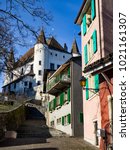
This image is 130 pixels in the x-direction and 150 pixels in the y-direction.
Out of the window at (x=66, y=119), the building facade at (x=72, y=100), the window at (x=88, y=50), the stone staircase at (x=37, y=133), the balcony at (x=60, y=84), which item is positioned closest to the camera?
the window at (x=88, y=50)

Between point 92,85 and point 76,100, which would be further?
point 76,100

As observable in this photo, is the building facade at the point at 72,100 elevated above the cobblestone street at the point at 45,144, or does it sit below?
above

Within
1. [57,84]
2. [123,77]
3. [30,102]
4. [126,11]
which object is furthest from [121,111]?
[30,102]

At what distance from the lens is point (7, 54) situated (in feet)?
35.2

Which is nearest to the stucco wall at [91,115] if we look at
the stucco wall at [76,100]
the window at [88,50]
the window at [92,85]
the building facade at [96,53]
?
the building facade at [96,53]

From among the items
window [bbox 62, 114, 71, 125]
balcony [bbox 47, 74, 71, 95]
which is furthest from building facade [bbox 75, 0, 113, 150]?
balcony [bbox 47, 74, 71, 95]

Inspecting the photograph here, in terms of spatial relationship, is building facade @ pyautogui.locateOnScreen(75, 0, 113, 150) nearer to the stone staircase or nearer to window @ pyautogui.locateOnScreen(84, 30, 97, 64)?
window @ pyautogui.locateOnScreen(84, 30, 97, 64)

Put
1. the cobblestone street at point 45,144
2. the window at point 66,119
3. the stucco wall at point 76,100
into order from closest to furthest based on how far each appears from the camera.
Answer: the cobblestone street at point 45,144
the stucco wall at point 76,100
the window at point 66,119

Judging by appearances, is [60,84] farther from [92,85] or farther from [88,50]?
[92,85]

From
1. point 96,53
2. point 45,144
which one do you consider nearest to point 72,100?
point 45,144

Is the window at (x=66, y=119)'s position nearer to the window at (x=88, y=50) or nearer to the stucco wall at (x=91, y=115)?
the stucco wall at (x=91, y=115)

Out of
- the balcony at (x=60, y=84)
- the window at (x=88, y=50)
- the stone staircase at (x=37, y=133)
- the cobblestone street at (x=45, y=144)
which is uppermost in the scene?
the window at (x=88, y=50)

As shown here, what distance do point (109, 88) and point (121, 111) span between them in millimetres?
8258

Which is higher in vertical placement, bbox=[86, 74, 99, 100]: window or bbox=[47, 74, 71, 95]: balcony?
bbox=[47, 74, 71, 95]: balcony
